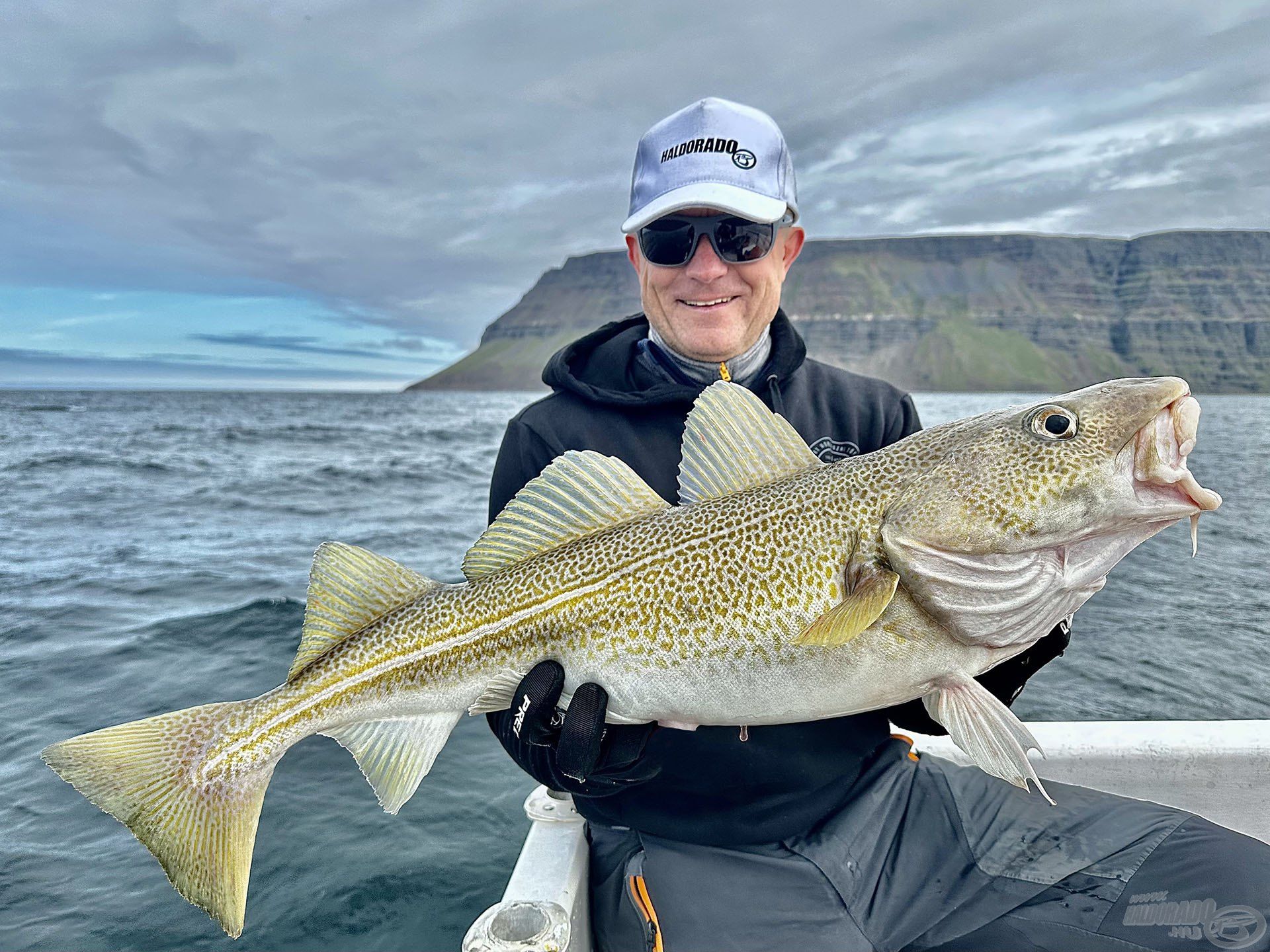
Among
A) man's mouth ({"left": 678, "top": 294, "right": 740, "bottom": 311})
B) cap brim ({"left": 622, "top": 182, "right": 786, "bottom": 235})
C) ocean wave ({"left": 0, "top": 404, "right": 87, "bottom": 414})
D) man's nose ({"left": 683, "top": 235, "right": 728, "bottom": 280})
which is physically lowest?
man's mouth ({"left": 678, "top": 294, "right": 740, "bottom": 311})

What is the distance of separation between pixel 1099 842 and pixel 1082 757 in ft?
4.21

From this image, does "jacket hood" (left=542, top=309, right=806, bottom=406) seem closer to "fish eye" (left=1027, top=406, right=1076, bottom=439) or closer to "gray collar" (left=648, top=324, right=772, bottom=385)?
"gray collar" (left=648, top=324, right=772, bottom=385)

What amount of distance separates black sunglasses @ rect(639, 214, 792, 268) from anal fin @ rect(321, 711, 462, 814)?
7.61 ft

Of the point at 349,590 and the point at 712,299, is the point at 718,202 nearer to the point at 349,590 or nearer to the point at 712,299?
the point at 712,299

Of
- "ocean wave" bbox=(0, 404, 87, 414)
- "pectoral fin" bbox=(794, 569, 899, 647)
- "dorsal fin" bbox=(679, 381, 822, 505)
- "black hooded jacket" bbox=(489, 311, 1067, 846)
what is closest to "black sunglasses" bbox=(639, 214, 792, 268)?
"black hooded jacket" bbox=(489, 311, 1067, 846)

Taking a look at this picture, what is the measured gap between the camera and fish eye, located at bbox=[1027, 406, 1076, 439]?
2354mm

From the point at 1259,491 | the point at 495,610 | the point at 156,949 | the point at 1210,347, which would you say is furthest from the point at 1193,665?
the point at 1210,347

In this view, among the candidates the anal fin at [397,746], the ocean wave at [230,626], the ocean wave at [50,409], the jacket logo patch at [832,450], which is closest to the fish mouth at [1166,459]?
the jacket logo patch at [832,450]

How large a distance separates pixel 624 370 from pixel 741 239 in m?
0.89

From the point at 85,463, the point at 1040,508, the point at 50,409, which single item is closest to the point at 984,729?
the point at 1040,508

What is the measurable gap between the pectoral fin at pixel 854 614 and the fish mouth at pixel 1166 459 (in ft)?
2.45

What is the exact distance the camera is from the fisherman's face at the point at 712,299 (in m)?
3.65

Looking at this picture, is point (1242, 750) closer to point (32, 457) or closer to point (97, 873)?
point (97, 873)

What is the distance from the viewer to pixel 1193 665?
10.2 metres
